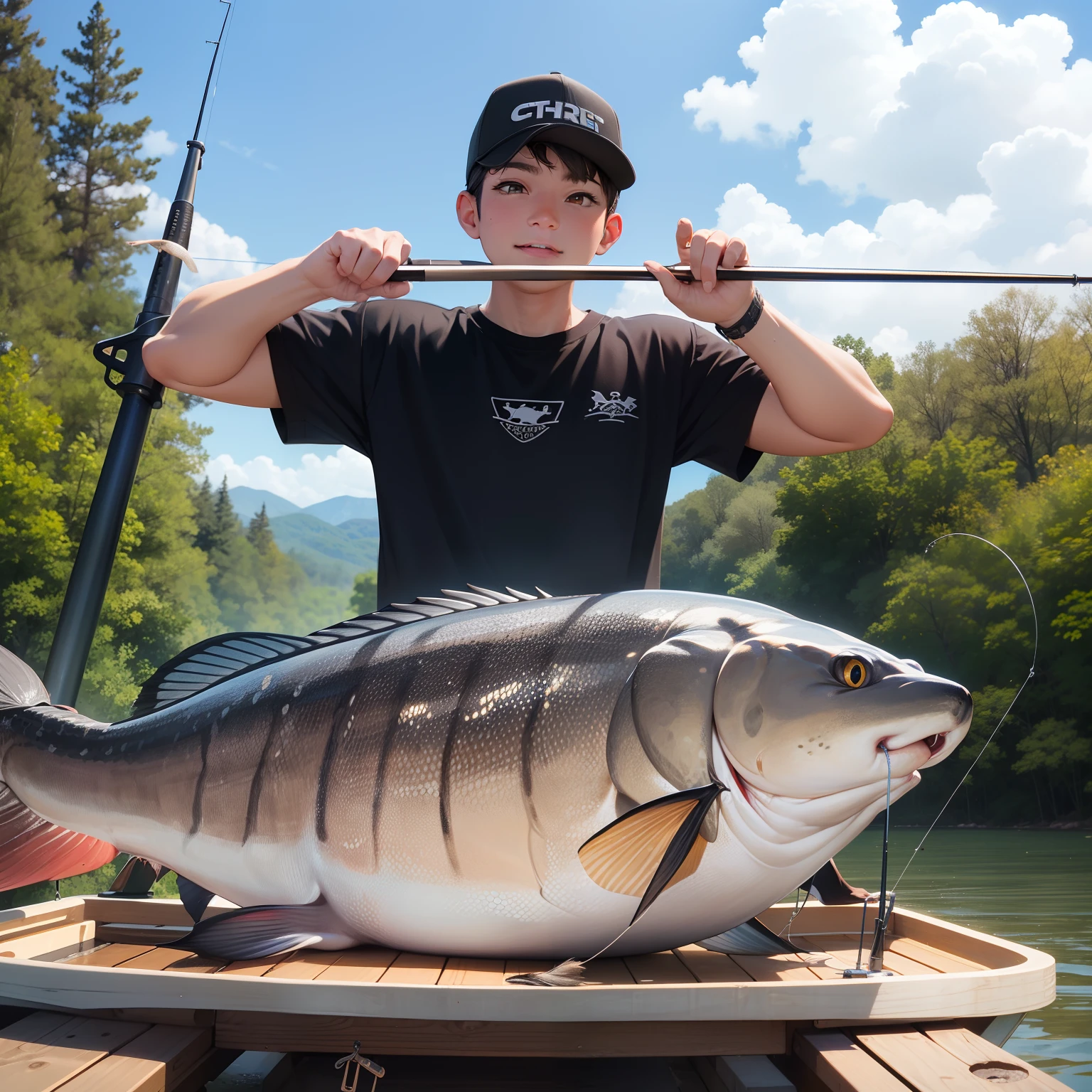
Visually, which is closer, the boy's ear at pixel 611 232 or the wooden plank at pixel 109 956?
the wooden plank at pixel 109 956

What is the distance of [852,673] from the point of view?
1.60 m

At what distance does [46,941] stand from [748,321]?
80.2 inches

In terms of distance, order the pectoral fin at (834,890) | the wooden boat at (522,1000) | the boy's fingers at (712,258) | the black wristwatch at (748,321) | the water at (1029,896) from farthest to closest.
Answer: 1. the water at (1029,896)
2. the pectoral fin at (834,890)
3. the black wristwatch at (748,321)
4. the boy's fingers at (712,258)
5. the wooden boat at (522,1000)

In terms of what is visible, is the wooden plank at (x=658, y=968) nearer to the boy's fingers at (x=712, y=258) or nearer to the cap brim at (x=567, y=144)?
the boy's fingers at (x=712, y=258)

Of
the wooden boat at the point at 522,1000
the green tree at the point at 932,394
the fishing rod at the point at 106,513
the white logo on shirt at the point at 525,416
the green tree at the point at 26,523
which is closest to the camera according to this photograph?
the wooden boat at the point at 522,1000

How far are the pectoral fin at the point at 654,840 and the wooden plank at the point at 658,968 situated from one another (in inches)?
6.7

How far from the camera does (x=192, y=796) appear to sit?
1983 mm

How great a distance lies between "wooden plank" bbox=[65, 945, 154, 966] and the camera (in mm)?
1939

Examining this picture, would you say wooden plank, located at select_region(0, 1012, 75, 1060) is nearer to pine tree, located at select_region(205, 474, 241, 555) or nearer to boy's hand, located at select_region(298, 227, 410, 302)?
boy's hand, located at select_region(298, 227, 410, 302)

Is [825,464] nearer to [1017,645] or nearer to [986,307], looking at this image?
[986,307]

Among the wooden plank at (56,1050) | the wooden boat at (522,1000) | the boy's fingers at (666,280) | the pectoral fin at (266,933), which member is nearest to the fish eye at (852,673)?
the wooden boat at (522,1000)

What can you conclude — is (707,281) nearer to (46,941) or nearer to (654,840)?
→ (654,840)

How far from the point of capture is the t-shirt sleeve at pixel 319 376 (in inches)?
97.3

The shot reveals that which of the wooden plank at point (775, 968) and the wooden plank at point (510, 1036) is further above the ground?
the wooden plank at point (775, 968)
